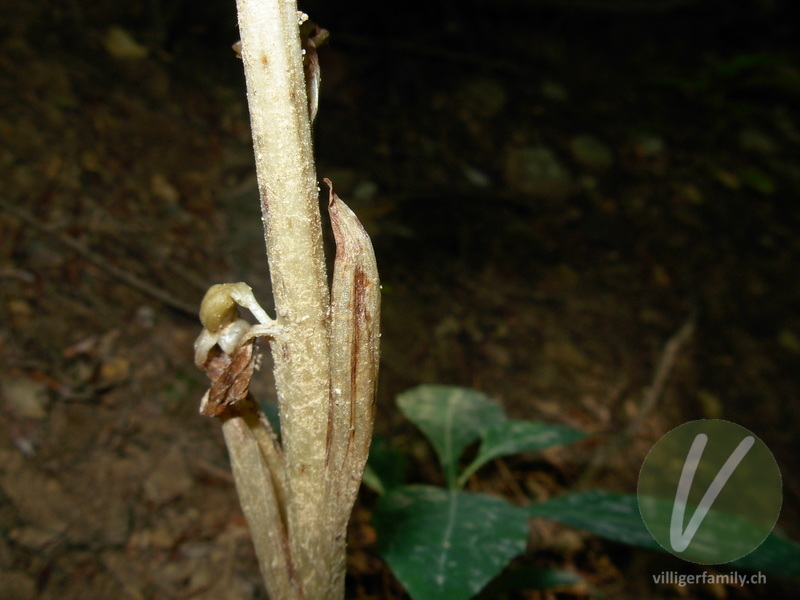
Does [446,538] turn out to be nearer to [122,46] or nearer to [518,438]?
[518,438]

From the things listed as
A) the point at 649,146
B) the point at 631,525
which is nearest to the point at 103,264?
the point at 631,525

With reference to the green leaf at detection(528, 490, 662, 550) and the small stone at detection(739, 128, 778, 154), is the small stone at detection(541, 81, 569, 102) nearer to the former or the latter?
the small stone at detection(739, 128, 778, 154)

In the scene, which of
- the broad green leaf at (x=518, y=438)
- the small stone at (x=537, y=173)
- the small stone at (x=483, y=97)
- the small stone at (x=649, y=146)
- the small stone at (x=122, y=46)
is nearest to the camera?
the broad green leaf at (x=518, y=438)

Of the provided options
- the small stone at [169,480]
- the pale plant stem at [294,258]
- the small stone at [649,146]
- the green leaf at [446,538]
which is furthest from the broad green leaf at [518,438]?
the small stone at [649,146]

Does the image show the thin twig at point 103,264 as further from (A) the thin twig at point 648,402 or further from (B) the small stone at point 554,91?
(B) the small stone at point 554,91

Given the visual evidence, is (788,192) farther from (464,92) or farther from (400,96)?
(400,96)

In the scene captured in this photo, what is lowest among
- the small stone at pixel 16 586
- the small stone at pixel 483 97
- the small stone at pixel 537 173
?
the small stone at pixel 16 586

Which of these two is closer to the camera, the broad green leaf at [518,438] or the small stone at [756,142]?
the broad green leaf at [518,438]

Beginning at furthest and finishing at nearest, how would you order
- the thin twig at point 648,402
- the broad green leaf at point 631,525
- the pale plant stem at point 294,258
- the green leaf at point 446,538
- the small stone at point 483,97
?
the small stone at point 483,97 → the thin twig at point 648,402 → the broad green leaf at point 631,525 → the green leaf at point 446,538 → the pale plant stem at point 294,258
